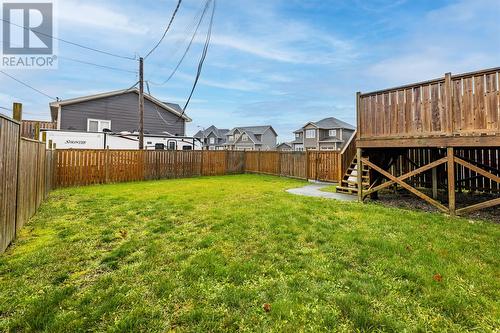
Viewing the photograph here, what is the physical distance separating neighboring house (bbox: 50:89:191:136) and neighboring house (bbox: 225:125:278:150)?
23764 mm

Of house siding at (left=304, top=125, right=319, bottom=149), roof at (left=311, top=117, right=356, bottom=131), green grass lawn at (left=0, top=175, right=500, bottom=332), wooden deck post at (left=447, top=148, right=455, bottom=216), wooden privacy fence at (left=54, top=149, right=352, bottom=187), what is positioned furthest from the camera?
house siding at (left=304, top=125, right=319, bottom=149)

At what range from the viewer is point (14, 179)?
3965 mm

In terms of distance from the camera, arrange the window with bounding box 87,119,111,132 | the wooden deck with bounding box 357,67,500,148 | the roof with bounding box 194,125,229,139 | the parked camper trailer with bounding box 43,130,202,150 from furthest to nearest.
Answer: the roof with bounding box 194,125,229,139 → the window with bounding box 87,119,111,132 → the parked camper trailer with bounding box 43,130,202,150 → the wooden deck with bounding box 357,67,500,148

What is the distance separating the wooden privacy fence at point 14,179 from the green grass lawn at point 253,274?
30 centimetres

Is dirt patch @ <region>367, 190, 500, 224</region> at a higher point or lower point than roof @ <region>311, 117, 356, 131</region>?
lower

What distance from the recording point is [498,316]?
216 centimetres

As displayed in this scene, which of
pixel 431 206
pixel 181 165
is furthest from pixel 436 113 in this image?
pixel 181 165

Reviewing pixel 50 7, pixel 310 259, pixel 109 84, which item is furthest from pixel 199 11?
pixel 109 84

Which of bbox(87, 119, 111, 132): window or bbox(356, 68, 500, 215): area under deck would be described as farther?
bbox(87, 119, 111, 132): window

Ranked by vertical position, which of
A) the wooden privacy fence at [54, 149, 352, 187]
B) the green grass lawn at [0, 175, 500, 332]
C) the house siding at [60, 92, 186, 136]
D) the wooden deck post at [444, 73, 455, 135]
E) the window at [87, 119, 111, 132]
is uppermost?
the house siding at [60, 92, 186, 136]

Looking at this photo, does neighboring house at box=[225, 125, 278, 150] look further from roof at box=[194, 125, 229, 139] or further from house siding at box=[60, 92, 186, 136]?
house siding at box=[60, 92, 186, 136]

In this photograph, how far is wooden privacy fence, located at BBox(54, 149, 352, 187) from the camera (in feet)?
35.4

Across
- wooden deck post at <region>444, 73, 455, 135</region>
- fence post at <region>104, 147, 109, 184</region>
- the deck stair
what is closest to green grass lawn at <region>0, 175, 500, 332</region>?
wooden deck post at <region>444, 73, 455, 135</region>

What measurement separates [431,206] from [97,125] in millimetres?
21385
